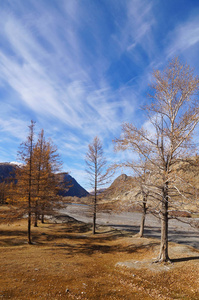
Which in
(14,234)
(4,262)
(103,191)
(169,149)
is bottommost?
(14,234)

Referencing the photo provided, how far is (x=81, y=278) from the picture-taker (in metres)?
7.84

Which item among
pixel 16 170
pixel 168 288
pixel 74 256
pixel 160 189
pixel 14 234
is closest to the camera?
pixel 168 288

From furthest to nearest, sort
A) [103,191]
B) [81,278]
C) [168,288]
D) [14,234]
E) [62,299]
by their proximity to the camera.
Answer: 1. [103,191]
2. [14,234]
3. [81,278]
4. [168,288]
5. [62,299]

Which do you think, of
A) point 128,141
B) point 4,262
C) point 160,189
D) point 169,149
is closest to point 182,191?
point 160,189

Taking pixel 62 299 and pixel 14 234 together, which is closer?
pixel 62 299

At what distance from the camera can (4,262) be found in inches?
386

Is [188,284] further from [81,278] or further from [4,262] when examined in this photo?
[4,262]

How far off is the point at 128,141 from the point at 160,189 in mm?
3101

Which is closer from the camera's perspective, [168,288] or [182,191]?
[168,288]

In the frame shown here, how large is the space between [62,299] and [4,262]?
5.82 metres

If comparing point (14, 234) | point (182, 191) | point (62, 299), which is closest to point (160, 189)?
point (182, 191)

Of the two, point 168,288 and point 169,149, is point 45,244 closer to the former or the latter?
point 168,288

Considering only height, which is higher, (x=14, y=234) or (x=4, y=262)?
(x=4, y=262)

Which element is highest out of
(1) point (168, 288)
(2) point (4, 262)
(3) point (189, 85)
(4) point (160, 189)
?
(3) point (189, 85)
